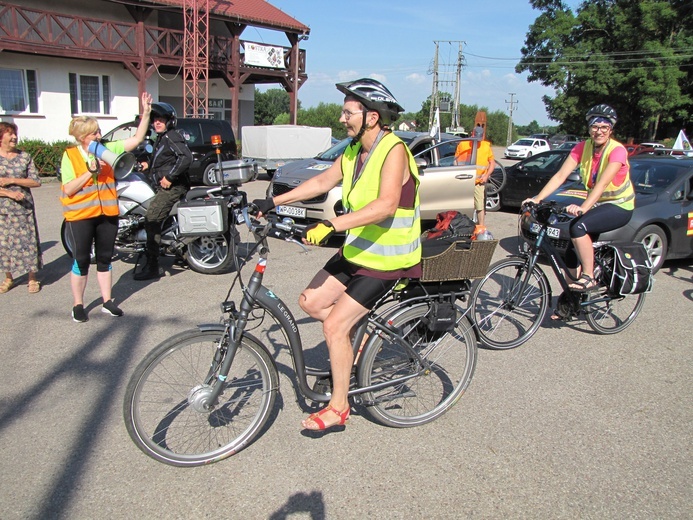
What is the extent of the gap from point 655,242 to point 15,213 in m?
7.98

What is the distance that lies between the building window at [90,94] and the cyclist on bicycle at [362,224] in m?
21.2

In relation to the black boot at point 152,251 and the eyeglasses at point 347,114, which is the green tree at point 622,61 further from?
the eyeglasses at point 347,114

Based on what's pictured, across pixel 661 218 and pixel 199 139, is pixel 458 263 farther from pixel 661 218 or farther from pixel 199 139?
pixel 199 139

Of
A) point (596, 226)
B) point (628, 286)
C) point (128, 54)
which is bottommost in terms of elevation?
point (628, 286)

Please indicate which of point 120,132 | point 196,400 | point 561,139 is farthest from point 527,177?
point 561,139

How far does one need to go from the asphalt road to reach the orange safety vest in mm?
1029

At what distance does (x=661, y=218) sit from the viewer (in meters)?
7.63

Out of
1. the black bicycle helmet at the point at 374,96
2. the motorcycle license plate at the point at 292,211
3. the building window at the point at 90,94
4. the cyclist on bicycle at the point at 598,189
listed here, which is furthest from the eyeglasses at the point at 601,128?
the building window at the point at 90,94

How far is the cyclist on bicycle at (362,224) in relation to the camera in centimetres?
298

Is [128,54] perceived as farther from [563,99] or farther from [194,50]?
[563,99]

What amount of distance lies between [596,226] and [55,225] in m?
8.73

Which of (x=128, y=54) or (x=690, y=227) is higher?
(x=128, y=54)

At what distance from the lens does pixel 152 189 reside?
7.43m

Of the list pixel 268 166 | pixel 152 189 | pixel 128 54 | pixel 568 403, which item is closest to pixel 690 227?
pixel 568 403
